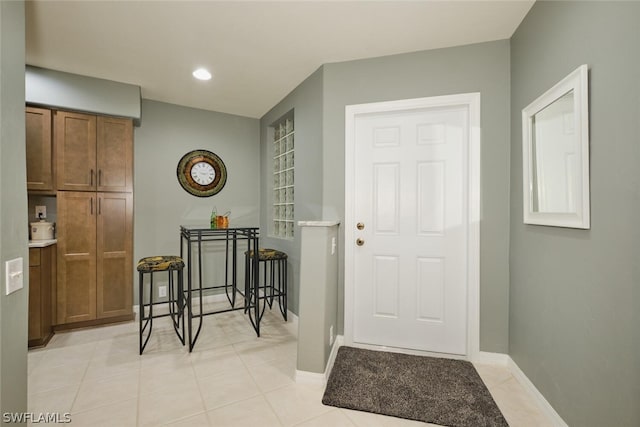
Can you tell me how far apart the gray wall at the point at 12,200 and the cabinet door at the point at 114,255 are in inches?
72.2

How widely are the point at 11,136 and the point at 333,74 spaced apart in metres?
2.19

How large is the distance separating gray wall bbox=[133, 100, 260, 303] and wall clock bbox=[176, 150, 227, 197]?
0.06 metres

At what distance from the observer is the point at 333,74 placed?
257 cm

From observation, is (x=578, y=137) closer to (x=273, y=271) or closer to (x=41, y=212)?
(x=273, y=271)

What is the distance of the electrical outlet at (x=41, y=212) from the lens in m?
2.83

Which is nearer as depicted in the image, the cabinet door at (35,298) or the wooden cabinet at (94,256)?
the cabinet door at (35,298)

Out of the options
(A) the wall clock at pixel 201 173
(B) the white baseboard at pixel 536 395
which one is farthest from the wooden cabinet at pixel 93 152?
(B) the white baseboard at pixel 536 395

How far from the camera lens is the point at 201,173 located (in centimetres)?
→ 369

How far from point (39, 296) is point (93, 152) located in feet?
4.59

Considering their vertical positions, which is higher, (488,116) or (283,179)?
(488,116)

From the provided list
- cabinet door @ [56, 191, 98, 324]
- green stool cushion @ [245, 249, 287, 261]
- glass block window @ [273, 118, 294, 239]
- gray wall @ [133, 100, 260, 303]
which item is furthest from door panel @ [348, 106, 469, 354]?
cabinet door @ [56, 191, 98, 324]

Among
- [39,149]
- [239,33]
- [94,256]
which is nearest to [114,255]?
[94,256]

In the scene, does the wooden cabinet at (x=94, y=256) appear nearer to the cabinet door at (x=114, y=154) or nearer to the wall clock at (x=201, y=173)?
the cabinet door at (x=114, y=154)

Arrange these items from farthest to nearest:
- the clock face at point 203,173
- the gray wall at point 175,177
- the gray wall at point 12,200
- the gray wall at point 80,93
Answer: the clock face at point 203,173 < the gray wall at point 175,177 < the gray wall at point 80,93 < the gray wall at point 12,200
